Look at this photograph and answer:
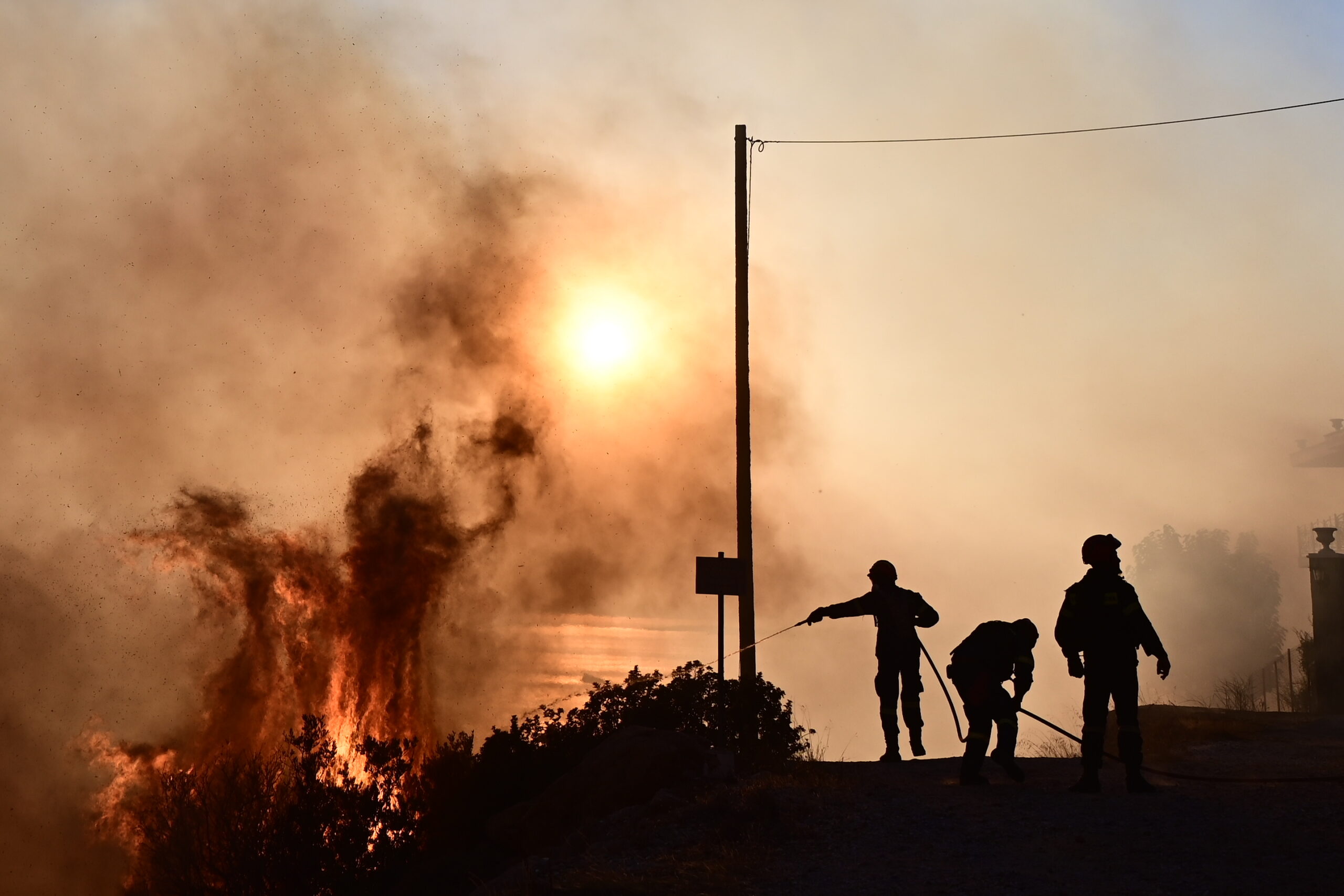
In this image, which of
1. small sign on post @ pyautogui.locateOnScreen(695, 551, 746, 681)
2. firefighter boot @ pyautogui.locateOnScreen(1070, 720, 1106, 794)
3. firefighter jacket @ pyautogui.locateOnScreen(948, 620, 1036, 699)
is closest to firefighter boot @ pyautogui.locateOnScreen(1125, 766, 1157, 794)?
firefighter boot @ pyautogui.locateOnScreen(1070, 720, 1106, 794)

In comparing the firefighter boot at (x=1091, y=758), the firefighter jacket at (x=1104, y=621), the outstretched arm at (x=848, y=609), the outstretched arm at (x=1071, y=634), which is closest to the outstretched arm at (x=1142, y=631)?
the firefighter jacket at (x=1104, y=621)

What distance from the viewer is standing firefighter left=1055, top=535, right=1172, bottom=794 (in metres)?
10.5

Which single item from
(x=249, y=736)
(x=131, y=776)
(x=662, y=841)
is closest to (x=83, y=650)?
(x=131, y=776)

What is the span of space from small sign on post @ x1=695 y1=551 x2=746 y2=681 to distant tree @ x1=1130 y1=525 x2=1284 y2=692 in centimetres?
8810

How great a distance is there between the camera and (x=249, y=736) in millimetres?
30516

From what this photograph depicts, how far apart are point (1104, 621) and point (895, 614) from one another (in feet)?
11.3

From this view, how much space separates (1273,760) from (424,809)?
1006 centimetres

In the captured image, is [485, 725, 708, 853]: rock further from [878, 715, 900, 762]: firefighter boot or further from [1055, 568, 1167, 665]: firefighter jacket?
[1055, 568, 1167, 665]: firefighter jacket

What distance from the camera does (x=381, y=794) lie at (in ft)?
55.3

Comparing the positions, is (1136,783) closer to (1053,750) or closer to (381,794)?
(1053,750)

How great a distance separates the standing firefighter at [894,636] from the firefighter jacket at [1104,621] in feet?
9.65

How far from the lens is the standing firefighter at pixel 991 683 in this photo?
1145cm

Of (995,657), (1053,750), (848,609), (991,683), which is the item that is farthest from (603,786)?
(1053,750)

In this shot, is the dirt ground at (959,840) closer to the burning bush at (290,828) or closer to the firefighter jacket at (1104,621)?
the firefighter jacket at (1104,621)
